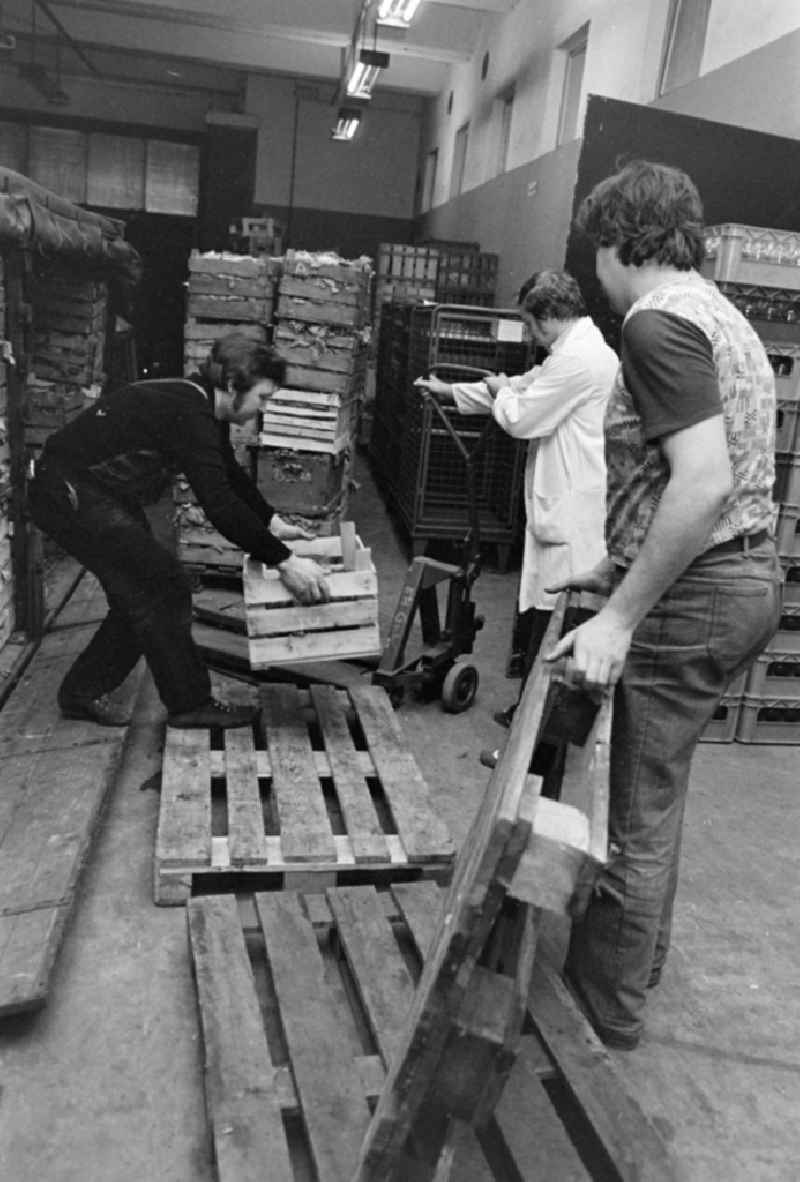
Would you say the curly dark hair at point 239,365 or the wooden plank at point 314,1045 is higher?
the curly dark hair at point 239,365

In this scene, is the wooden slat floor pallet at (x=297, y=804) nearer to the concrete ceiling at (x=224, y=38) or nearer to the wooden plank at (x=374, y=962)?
the wooden plank at (x=374, y=962)

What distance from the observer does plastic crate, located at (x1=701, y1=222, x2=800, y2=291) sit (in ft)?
16.3

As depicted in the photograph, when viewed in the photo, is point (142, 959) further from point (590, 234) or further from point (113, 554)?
point (590, 234)

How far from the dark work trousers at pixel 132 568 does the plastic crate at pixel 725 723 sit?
2.66m

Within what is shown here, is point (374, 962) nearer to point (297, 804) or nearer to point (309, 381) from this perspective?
point (297, 804)

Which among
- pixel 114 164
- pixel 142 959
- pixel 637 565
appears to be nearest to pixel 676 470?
pixel 637 565

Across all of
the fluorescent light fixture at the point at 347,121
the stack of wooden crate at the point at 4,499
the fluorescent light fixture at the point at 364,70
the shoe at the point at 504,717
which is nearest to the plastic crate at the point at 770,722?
the shoe at the point at 504,717

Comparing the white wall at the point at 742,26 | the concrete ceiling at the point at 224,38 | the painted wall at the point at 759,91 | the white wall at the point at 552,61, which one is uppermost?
the concrete ceiling at the point at 224,38

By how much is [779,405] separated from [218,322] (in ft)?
14.2

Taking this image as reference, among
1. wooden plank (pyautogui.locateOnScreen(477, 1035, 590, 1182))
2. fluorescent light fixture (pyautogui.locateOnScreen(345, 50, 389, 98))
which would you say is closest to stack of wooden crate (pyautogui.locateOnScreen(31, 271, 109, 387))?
fluorescent light fixture (pyautogui.locateOnScreen(345, 50, 389, 98))

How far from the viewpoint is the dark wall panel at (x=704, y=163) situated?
5.73 m

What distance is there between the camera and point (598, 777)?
6.71 ft

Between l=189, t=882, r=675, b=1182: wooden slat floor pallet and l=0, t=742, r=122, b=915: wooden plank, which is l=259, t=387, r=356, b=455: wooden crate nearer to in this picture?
l=0, t=742, r=122, b=915: wooden plank

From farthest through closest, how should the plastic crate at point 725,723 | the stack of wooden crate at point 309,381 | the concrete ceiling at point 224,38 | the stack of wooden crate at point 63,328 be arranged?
the concrete ceiling at point 224,38 < the stack of wooden crate at point 63,328 < the stack of wooden crate at point 309,381 < the plastic crate at point 725,723
